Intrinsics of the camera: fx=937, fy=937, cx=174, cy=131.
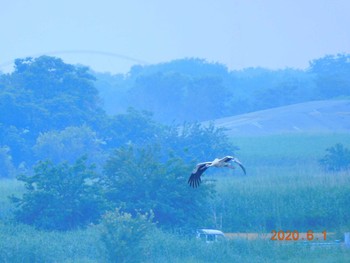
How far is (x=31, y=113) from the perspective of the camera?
4791 cm

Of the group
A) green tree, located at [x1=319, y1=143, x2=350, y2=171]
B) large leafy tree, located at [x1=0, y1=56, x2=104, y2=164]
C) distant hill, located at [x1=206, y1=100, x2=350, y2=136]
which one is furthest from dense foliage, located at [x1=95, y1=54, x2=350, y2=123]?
green tree, located at [x1=319, y1=143, x2=350, y2=171]

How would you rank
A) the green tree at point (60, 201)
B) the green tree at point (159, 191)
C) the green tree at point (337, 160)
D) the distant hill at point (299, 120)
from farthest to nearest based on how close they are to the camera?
the distant hill at point (299, 120) < the green tree at point (337, 160) < the green tree at point (159, 191) < the green tree at point (60, 201)

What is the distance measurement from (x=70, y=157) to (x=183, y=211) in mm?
21334

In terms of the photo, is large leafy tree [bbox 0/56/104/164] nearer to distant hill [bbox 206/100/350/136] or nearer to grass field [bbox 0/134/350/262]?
distant hill [bbox 206/100/350/136]

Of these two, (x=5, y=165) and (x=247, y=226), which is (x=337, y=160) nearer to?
(x=247, y=226)

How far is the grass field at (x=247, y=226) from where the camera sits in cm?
1989

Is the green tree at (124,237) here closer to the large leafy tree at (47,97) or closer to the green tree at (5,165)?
the green tree at (5,165)

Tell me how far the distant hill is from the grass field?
16063 mm

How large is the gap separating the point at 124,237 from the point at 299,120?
3791cm

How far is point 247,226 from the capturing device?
25.6 meters

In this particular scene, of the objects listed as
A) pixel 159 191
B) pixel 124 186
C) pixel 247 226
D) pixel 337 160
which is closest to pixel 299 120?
pixel 337 160
